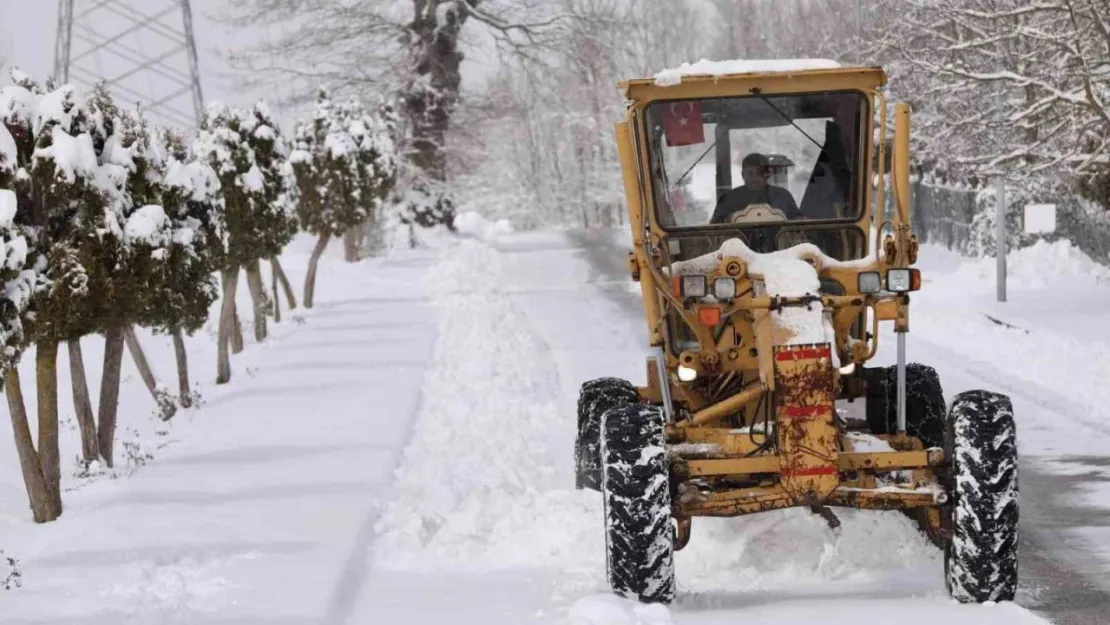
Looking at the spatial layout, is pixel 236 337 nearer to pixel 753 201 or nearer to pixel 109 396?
pixel 109 396

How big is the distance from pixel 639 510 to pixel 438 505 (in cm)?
317

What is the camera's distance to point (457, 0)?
160 ft

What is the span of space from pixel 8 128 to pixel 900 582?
20.7 feet

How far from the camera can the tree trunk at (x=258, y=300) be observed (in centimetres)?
2106

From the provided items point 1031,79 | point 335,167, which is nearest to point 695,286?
point 1031,79

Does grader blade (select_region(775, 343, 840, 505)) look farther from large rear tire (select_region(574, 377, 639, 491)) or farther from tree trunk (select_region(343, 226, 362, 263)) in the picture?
tree trunk (select_region(343, 226, 362, 263))

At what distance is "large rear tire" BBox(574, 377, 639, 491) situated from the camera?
959cm

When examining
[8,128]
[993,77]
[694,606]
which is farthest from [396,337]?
[694,606]

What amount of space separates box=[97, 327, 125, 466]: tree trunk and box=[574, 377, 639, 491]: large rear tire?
13.3 ft

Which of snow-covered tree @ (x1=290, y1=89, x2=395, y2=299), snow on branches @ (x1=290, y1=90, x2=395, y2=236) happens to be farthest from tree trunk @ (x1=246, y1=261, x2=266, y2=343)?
snow on branches @ (x1=290, y1=90, x2=395, y2=236)

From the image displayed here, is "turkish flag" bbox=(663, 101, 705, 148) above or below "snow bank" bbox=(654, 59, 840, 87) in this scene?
below

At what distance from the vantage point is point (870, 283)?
311 inches

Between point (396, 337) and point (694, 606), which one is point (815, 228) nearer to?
point (694, 606)

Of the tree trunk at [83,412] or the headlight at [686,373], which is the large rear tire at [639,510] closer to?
the headlight at [686,373]
